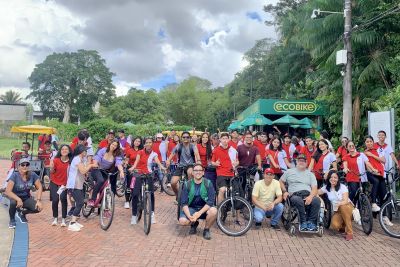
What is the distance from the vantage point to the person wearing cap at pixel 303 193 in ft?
23.6

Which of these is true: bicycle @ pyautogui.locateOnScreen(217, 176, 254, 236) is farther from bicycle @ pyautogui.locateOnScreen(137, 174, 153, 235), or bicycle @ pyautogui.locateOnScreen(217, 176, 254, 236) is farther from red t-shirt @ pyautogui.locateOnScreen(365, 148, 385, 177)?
red t-shirt @ pyautogui.locateOnScreen(365, 148, 385, 177)

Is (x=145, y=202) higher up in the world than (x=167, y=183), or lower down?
higher up

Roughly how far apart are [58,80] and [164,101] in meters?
16.9

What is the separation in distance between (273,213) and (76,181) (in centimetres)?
376

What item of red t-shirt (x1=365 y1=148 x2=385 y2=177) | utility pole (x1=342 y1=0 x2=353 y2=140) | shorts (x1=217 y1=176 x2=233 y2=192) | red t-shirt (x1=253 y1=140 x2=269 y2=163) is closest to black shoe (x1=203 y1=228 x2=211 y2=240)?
shorts (x1=217 y1=176 x2=233 y2=192)

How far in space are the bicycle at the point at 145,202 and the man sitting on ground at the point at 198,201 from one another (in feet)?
2.04

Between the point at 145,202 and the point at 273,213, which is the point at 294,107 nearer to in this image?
the point at 273,213

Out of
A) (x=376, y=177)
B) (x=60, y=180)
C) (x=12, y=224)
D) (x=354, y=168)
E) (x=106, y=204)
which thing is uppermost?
(x=354, y=168)

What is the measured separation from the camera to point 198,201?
23.1 feet

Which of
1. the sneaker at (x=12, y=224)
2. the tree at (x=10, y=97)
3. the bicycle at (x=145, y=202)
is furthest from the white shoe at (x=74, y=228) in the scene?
the tree at (x=10, y=97)

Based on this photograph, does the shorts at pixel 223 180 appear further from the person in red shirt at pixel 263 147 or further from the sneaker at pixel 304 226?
the sneaker at pixel 304 226

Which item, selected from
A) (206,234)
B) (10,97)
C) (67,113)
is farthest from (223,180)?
(10,97)

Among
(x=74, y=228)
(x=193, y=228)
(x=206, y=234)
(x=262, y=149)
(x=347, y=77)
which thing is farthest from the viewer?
(x=347, y=77)

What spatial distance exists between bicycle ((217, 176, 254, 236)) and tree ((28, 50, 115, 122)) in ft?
194
